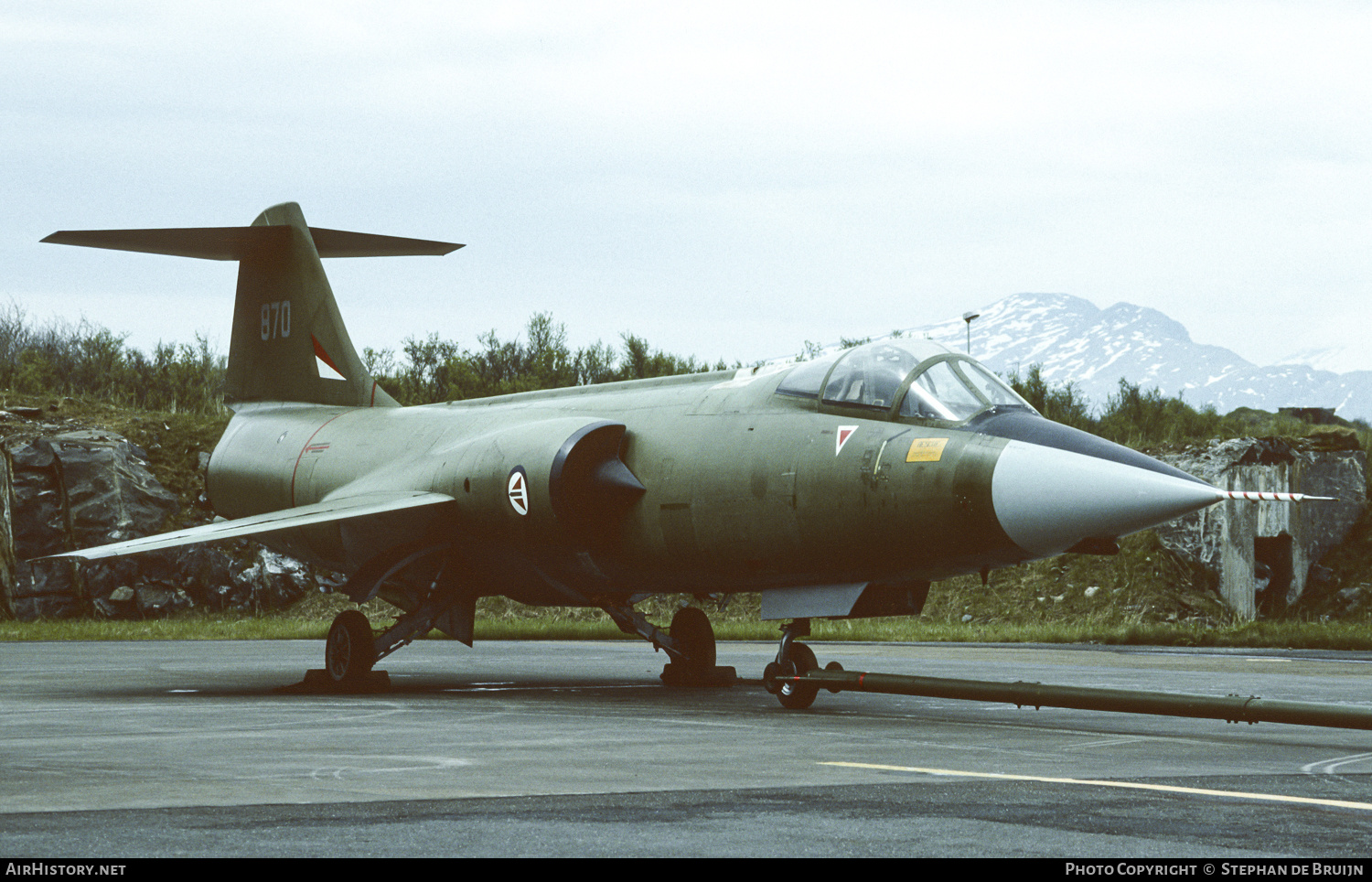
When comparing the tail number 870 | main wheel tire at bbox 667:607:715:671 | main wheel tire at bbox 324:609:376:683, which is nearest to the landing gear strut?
main wheel tire at bbox 667:607:715:671

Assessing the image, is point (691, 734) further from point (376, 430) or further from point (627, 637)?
point (627, 637)

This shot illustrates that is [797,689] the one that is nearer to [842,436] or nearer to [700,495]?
[700,495]

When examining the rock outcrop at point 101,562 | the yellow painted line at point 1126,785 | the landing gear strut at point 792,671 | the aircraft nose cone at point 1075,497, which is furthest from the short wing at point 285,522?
the rock outcrop at point 101,562

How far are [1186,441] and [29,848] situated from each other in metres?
32.0

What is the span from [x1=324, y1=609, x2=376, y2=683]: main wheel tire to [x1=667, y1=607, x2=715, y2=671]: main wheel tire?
2978mm

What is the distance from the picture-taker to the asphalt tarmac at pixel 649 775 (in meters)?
4.98

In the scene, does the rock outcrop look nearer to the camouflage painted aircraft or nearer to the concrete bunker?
the camouflage painted aircraft

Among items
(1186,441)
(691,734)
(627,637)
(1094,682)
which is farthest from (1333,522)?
(691,734)

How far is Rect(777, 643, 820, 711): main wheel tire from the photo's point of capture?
11.2 meters

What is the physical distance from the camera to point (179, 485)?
118 feet

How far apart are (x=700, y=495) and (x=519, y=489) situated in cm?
173

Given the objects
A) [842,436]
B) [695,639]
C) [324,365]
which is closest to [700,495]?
[842,436]

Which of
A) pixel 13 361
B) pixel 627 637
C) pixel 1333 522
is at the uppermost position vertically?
pixel 13 361

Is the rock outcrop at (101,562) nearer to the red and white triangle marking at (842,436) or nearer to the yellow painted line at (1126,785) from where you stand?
the red and white triangle marking at (842,436)
